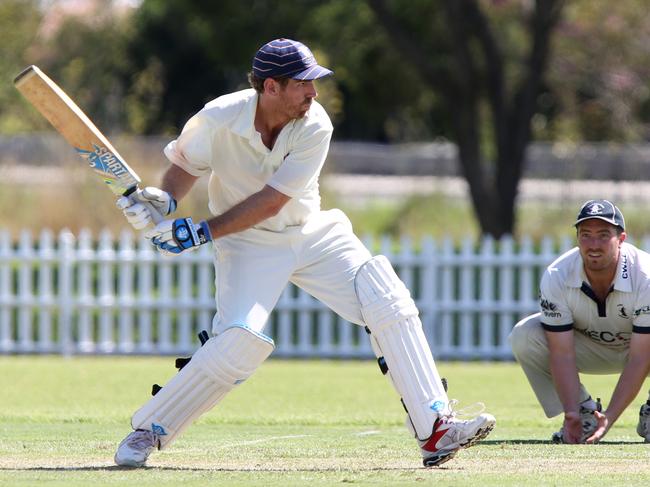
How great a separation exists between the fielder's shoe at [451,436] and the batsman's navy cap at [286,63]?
141 centimetres

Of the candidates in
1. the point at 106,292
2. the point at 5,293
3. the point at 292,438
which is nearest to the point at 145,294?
the point at 106,292

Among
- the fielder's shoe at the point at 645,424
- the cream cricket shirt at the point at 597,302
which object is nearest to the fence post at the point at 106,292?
the cream cricket shirt at the point at 597,302

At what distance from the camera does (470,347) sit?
506 inches

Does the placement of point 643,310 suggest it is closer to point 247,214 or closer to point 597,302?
point 597,302

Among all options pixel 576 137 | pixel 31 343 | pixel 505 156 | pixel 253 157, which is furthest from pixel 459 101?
pixel 576 137

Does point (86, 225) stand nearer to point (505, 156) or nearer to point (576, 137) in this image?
point (505, 156)

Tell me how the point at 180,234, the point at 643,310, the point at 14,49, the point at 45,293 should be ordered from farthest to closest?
the point at 14,49 → the point at 45,293 → the point at 643,310 → the point at 180,234

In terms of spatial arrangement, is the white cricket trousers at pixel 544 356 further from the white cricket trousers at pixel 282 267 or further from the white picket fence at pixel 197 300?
the white picket fence at pixel 197 300

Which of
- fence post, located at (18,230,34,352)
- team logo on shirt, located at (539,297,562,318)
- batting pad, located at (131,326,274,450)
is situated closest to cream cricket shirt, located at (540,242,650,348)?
team logo on shirt, located at (539,297,562,318)

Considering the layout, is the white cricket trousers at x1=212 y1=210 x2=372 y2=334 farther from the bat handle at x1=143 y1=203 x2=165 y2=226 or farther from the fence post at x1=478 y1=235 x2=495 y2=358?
the fence post at x1=478 y1=235 x2=495 y2=358

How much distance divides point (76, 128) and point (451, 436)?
6.18 ft

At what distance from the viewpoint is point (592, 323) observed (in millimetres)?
6461

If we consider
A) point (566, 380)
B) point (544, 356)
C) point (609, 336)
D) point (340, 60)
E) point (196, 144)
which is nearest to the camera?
point (196, 144)

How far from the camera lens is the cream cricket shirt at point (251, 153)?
5.38 meters
